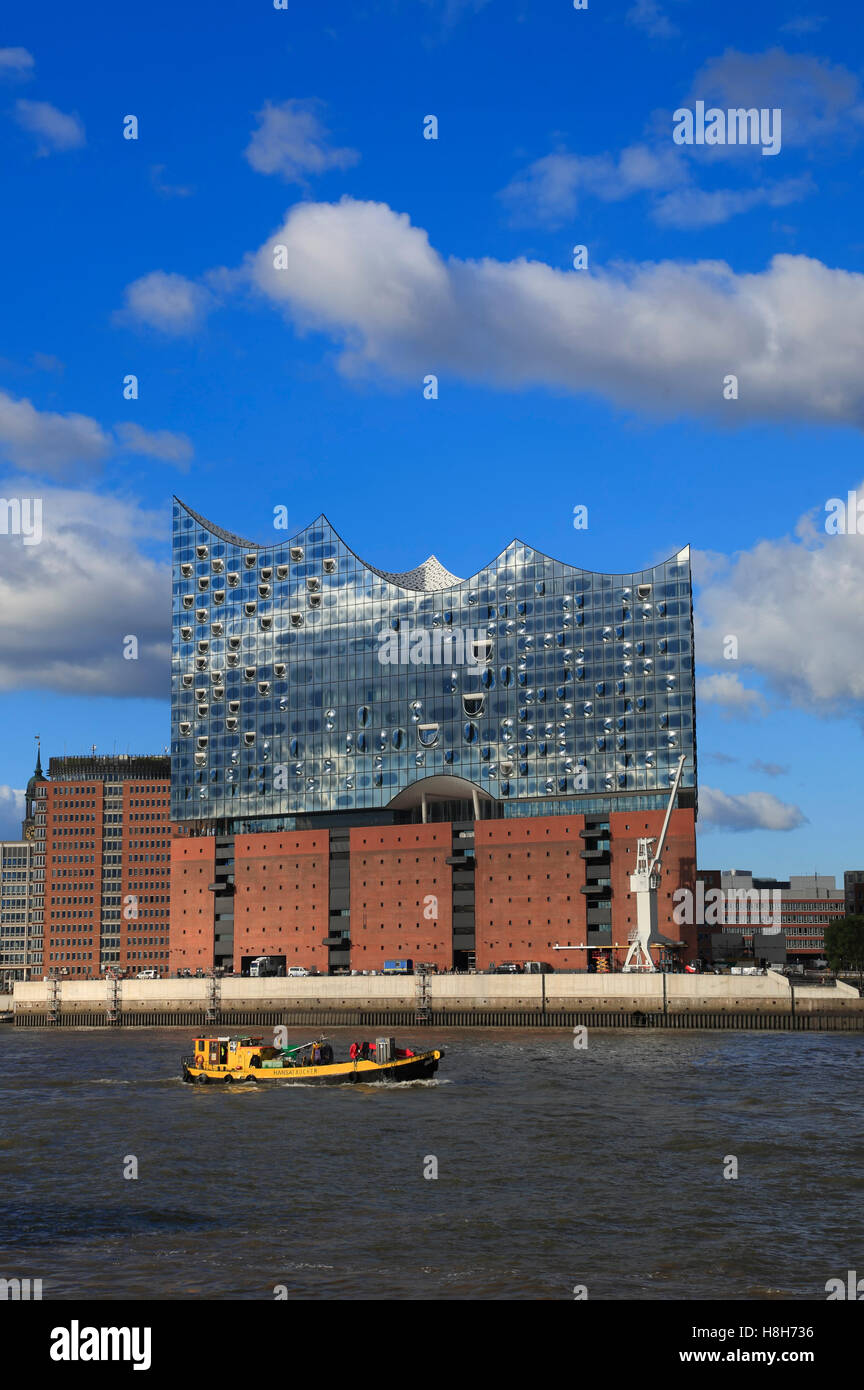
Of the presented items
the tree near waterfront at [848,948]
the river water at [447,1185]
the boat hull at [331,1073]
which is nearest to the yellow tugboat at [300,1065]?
the boat hull at [331,1073]

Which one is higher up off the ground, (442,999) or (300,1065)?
(300,1065)

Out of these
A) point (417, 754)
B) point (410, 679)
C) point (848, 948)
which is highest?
point (410, 679)

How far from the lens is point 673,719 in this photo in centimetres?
14800

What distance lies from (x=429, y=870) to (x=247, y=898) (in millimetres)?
24734

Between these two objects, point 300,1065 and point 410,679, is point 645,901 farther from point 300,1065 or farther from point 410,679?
point 300,1065

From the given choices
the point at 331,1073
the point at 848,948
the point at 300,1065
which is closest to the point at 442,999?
the point at 300,1065

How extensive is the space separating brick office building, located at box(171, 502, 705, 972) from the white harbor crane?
3.30 meters

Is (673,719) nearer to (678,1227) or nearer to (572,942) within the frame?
(572,942)

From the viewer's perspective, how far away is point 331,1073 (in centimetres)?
7950

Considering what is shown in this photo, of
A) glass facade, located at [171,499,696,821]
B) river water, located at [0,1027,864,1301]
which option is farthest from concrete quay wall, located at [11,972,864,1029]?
river water, located at [0,1027,864,1301]

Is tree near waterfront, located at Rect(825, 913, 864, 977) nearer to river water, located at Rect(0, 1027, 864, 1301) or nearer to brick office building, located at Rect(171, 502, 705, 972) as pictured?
brick office building, located at Rect(171, 502, 705, 972)

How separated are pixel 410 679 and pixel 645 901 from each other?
41.5 metres

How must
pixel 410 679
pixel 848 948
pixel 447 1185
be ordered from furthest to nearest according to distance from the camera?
pixel 848 948 < pixel 410 679 < pixel 447 1185
